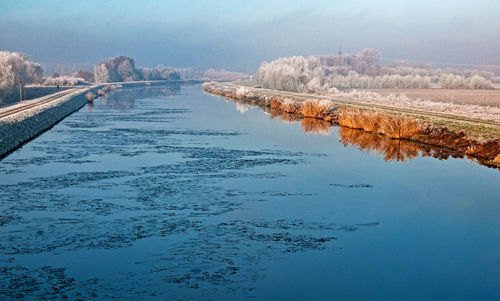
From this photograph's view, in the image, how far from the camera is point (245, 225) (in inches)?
491

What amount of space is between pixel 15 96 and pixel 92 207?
4816 centimetres

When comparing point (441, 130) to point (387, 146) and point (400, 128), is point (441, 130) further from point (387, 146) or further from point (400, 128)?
point (387, 146)

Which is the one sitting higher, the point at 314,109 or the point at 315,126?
the point at 314,109

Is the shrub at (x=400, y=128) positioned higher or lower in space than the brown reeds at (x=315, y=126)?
higher

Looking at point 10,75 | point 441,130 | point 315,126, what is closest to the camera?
point 441,130

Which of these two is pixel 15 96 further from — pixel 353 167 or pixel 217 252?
pixel 217 252

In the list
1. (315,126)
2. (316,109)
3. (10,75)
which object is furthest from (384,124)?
(10,75)

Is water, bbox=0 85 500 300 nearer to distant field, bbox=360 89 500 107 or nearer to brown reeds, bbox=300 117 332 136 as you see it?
brown reeds, bbox=300 117 332 136

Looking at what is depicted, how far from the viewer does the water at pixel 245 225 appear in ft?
30.6

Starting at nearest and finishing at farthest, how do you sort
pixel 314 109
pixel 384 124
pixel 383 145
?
pixel 383 145 < pixel 384 124 < pixel 314 109

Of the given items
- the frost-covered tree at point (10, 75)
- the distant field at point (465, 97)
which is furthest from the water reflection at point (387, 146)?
the frost-covered tree at point (10, 75)

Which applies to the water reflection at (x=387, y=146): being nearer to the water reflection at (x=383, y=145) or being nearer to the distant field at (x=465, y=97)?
the water reflection at (x=383, y=145)

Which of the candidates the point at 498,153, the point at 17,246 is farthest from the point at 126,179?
the point at 498,153

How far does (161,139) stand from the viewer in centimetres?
2684
